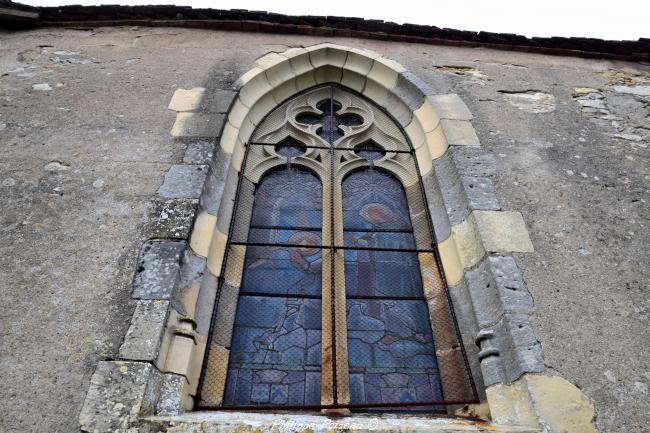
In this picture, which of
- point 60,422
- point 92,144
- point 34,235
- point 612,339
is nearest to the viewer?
point 60,422

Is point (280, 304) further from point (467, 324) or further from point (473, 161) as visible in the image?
point (473, 161)

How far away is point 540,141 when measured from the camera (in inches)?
152

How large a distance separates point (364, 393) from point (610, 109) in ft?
10.1

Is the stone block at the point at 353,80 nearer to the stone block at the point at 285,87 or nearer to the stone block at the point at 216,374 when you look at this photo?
the stone block at the point at 285,87

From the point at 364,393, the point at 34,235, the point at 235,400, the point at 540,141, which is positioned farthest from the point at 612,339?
the point at 34,235

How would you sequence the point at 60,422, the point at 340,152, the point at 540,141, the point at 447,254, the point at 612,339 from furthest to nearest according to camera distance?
the point at 340,152 → the point at 540,141 → the point at 447,254 → the point at 612,339 → the point at 60,422

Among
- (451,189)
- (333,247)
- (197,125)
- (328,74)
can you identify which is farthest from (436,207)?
(328,74)

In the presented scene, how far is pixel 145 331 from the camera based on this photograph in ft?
8.23

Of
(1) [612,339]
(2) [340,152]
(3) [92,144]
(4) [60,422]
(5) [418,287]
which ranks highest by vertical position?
(2) [340,152]

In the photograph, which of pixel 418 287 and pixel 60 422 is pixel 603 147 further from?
pixel 60 422

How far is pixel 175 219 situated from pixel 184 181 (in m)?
0.34

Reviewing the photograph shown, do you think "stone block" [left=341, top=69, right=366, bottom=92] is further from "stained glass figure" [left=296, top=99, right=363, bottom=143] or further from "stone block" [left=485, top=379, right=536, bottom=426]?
"stone block" [left=485, top=379, right=536, bottom=426]

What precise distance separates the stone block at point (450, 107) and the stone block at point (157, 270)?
87.7 inches

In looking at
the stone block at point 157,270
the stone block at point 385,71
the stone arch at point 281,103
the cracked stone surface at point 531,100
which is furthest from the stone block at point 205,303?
the cracked stone surface at point 531,100
